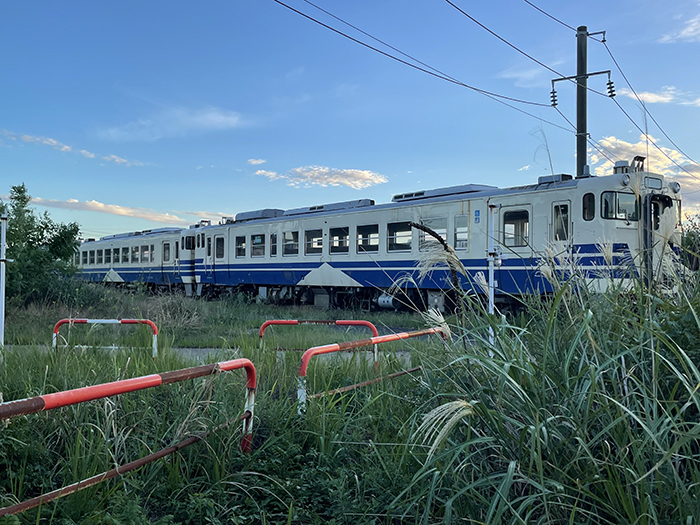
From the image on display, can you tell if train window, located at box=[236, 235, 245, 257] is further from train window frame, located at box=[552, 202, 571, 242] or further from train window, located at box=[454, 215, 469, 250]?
train window frame, located at box=[552, 202, 571, 242]

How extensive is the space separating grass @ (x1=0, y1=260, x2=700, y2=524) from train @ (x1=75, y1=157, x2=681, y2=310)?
1.45ft

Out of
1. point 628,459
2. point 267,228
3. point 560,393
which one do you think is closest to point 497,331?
point 560,393

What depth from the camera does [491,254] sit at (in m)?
6.01

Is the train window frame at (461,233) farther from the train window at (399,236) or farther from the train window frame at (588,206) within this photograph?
the train window frame at (588,206)

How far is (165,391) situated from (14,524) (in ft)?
7.03

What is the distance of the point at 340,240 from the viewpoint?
1625 cm

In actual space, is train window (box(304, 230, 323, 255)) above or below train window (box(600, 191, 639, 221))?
below

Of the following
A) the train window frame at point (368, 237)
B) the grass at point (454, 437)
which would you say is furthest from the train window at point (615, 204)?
the grass at point (454, 437)

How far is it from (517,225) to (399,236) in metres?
3.18

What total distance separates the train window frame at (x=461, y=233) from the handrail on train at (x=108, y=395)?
10253 millimetres

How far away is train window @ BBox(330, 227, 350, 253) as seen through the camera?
16031 millimetres

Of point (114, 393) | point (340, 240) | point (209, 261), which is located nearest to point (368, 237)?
point (340, 240)

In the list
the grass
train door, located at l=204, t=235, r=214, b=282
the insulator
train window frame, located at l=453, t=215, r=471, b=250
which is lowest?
the grass

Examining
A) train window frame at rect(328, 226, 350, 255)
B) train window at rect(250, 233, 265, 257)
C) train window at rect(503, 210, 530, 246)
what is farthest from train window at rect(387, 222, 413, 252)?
train window at rect(250, 233, 265, 257)
